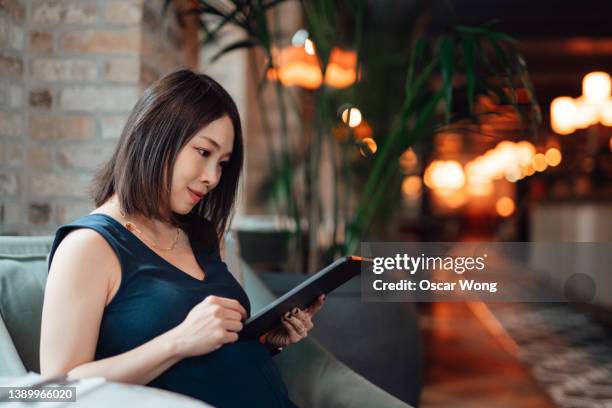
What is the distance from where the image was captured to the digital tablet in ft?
3.91

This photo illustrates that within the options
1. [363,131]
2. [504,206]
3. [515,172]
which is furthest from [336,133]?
[504,206]

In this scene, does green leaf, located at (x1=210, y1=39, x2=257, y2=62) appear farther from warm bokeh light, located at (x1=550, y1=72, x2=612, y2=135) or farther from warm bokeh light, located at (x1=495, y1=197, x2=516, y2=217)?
warm bokeh light, located at (x1=495, y1=197, x2=516, y2=217)

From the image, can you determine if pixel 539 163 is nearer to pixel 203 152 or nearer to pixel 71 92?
pixel 71 92

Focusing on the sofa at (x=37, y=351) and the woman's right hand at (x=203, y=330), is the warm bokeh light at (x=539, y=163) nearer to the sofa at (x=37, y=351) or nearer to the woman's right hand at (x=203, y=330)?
the sofa at (x=37, y=351)

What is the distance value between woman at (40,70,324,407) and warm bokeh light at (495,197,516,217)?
2136 cm

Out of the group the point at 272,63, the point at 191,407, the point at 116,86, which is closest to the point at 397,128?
the point at 272,63

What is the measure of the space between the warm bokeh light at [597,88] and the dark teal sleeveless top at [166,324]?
6875 millimetres

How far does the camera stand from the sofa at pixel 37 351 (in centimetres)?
121

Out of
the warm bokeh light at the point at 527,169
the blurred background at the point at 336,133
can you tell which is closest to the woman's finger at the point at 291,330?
the blurred background at the point at 336,133

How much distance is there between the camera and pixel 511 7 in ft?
26.0

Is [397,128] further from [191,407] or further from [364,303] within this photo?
[191,407]

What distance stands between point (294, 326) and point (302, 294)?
15cm

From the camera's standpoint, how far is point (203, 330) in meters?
1.06

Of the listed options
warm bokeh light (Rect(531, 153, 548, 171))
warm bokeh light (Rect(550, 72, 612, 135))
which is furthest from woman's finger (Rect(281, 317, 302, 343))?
warm bokeh light (Rect(531, 153, 548, 171))
